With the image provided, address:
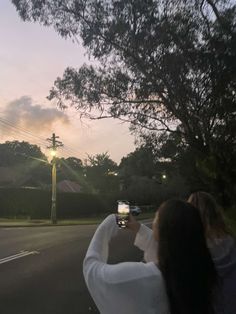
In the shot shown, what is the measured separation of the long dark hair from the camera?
9.09 ft

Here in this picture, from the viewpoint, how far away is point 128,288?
282cm

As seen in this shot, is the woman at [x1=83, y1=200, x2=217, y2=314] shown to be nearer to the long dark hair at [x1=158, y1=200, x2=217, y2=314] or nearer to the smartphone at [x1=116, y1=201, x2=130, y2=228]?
the long dark hair at [x1=158, y1=200, x2=217, y2=314]

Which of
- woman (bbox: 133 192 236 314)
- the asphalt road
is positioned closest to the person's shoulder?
woman (bbox: 133 192 236 314)

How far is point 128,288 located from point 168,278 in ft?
0.61

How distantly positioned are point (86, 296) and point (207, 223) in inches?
305

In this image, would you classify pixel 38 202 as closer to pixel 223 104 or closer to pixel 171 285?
pixel 223 104

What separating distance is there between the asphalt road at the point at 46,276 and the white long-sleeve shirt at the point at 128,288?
6978 millimetres

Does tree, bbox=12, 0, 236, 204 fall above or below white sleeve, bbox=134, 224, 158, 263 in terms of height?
above

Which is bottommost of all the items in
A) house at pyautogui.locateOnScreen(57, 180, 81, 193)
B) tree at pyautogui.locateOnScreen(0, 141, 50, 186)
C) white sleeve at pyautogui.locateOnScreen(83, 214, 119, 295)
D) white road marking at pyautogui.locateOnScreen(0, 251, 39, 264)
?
white sleeve at pyautogui.locateOnScreen(83, 214, 119, 295)

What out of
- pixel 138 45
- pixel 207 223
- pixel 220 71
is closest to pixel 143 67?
pixel 138 45

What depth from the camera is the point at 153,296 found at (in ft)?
9.25

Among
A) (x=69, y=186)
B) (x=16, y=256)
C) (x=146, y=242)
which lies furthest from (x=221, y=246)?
(x=69, y=186)

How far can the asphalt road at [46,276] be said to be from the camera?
10164 millimetres

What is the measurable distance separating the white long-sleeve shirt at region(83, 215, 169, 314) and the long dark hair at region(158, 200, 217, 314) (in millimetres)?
51
